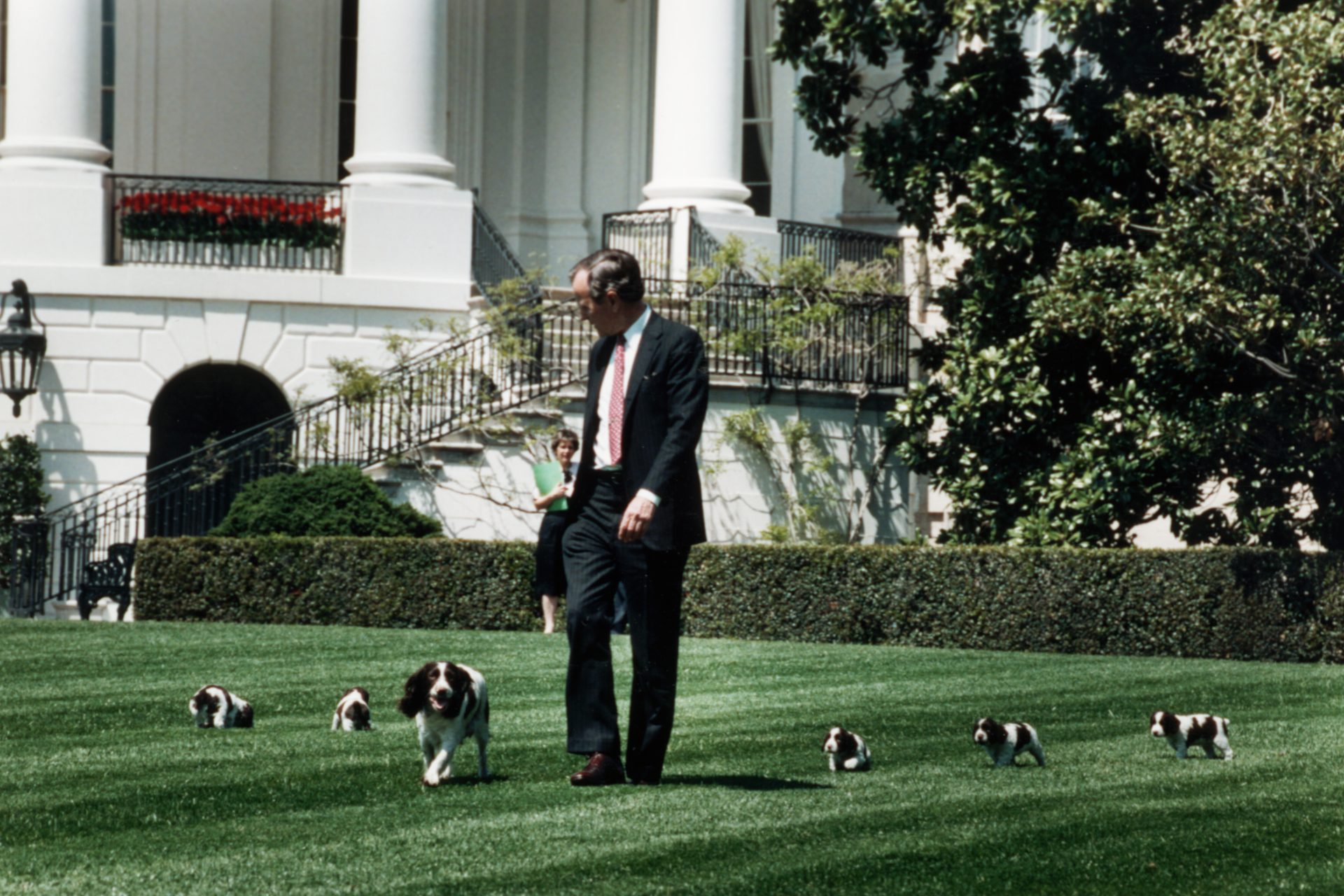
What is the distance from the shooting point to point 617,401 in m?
7.32

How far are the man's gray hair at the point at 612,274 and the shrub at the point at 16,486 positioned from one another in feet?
56.9

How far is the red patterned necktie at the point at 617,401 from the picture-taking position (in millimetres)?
7297

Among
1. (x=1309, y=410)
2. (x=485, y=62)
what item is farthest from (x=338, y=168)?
(x=1309, y=410)

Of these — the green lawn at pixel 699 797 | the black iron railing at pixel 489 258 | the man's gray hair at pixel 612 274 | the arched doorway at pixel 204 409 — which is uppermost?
the black iron railing at pixel 489 258

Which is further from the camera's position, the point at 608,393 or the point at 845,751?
the point at 845,751

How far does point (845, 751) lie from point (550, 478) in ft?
29.2

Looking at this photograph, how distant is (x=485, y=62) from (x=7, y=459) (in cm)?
942

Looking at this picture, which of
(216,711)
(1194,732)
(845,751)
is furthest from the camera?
(216,711)

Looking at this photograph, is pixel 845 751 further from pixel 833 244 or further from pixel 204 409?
pixel 833 244

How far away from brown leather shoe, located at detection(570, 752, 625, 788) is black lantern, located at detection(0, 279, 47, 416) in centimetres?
1798

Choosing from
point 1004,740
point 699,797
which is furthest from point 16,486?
point 699,797

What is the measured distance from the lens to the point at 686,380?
726 centimetres

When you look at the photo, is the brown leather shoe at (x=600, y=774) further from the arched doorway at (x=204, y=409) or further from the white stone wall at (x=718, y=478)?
the arched doorway at (x=204, y=409)

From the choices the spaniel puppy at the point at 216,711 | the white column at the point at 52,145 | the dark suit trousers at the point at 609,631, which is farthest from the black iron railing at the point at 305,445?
the dark suit trousers at the point at 609,631
